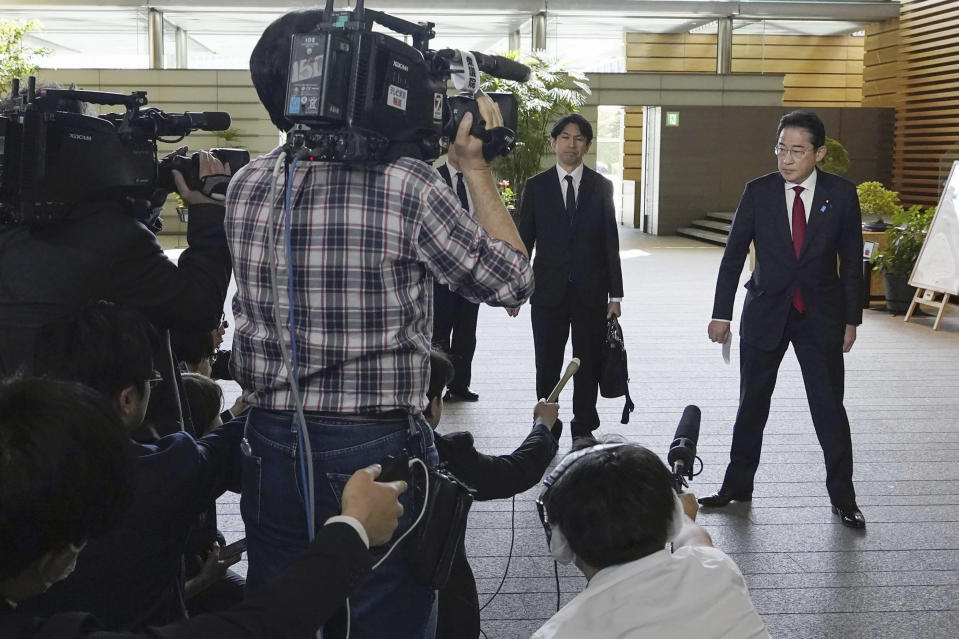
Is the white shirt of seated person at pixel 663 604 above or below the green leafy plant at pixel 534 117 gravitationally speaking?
below

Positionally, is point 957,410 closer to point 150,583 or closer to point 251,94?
point 150,583

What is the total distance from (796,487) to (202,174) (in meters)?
3.21

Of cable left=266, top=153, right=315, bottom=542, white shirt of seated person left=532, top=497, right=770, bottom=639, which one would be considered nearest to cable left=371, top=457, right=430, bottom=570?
cable left=266, top=153, right=315, bottom=542

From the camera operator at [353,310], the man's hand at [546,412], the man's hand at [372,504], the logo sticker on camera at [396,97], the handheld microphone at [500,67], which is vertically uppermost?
the handheld microphone at [500,67]

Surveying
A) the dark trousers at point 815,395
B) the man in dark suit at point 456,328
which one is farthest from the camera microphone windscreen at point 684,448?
the man in dark suit at point 456,328

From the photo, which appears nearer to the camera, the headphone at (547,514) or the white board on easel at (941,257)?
the headphone at (547,514)

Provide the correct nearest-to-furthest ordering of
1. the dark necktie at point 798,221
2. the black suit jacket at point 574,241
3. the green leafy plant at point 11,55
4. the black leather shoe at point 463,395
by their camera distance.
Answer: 1. the dark necktie at point 798,221
2. the black suit jacket at point 574,241
3. the black leather shoe at point 463,395
4. the green leafy plant at point 11,55

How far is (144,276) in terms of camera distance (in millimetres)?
1897

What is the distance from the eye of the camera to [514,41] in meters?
21.4

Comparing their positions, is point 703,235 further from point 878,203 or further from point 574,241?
point 574,241

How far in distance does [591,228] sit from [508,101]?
306 centimetres

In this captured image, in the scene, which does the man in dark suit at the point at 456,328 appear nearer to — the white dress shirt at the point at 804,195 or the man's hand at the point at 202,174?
the white dress shirt at the point at 804,195

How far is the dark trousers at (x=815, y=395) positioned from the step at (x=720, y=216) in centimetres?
1507

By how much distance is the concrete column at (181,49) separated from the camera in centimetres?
1998
